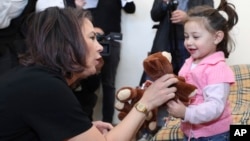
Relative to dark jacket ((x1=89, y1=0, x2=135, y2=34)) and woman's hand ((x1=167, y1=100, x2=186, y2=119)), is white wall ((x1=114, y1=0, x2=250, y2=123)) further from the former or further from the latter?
woman's hand ((x1=167, y1=100, x2=186, y2=119))

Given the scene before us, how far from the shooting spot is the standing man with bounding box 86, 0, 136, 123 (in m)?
2.52

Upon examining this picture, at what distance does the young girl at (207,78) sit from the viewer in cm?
117

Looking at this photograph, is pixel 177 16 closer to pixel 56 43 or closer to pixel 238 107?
pixel 238 107

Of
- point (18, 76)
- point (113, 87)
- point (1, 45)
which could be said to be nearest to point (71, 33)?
point (18, 76)

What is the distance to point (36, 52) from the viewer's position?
99 centimetres

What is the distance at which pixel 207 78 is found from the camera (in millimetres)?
1197

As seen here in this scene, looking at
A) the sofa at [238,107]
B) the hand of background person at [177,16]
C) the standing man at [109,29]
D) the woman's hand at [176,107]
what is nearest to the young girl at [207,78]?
the woman's hand at [176,107]

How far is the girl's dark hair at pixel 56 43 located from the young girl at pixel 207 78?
383mm

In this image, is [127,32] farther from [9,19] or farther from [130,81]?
[9,19]

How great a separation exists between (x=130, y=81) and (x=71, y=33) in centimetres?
197

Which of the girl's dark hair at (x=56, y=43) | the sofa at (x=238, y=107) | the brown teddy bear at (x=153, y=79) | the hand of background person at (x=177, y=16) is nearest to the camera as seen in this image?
the girl's dark hair at (x=56, y=43)

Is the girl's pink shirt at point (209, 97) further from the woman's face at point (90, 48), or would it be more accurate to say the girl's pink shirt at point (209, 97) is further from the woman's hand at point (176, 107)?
the woman's face at point (90, 48)

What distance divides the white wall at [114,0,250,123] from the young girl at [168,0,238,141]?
4.40ft

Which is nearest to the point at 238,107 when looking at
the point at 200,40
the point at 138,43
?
the point at 200,40
